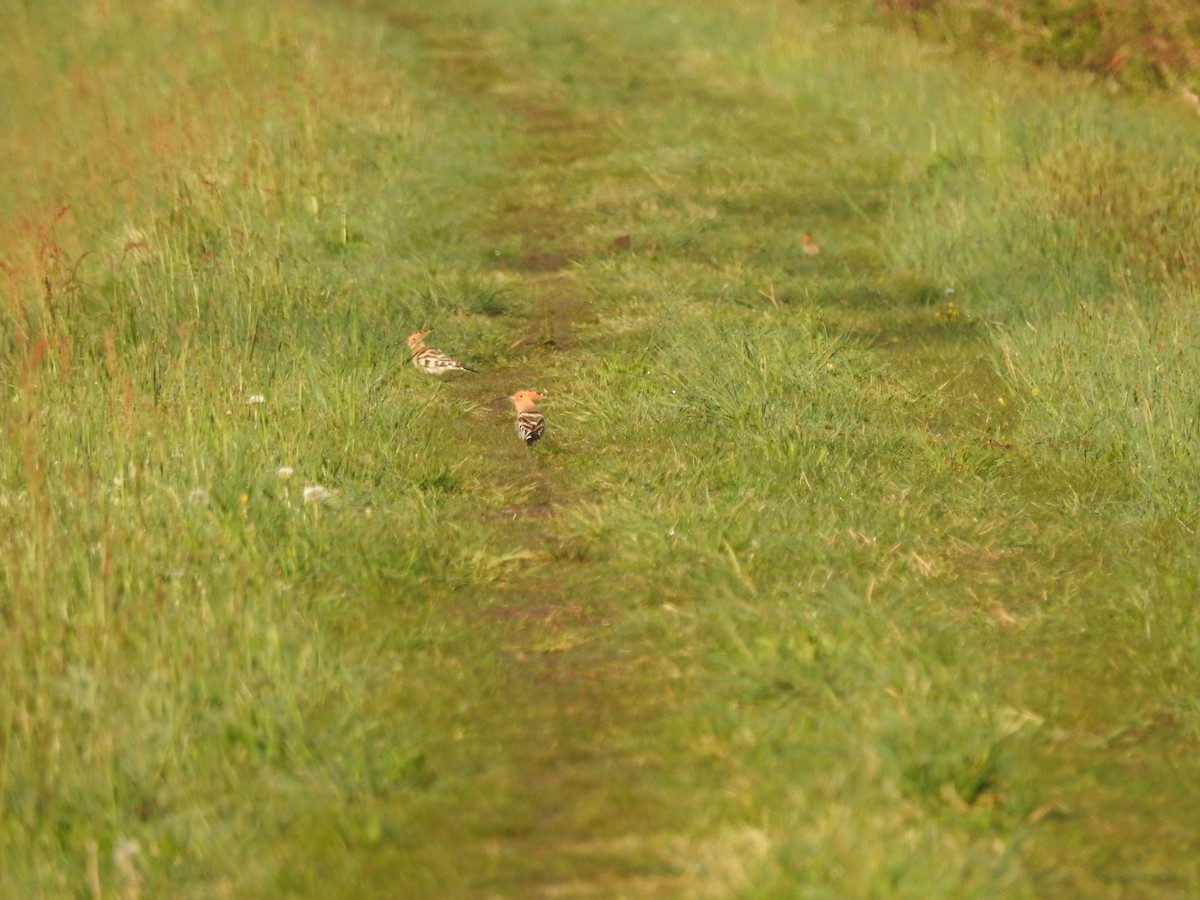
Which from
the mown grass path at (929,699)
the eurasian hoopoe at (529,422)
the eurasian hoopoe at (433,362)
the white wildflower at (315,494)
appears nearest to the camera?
the mown grass path at (929,699)

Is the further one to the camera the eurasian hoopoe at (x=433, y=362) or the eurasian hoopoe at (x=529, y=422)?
the eurasian hoopoe at (x=433, y=362)

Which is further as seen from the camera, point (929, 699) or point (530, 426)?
point (530, 426)

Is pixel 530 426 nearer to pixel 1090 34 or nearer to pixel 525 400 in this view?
pixel 525 400

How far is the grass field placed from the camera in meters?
3.60

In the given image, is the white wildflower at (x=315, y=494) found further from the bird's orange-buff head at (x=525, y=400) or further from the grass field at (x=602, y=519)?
the bird's orange-buff head at (x=525, y=400)

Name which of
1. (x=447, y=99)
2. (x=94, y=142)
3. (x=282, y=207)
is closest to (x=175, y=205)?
(x=282, y=207)

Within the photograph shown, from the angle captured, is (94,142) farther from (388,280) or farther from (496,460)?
(496,460)

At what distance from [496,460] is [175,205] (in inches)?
122

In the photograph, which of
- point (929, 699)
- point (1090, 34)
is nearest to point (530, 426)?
point (929, 699)

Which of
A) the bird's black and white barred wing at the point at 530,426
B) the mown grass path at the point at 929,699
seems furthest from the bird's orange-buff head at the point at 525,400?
the mown grass path at the point at 929,699

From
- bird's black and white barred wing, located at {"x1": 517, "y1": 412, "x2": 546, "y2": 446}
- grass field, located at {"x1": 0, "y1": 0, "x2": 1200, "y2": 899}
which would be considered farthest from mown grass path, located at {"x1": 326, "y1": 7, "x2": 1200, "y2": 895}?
bird's black and white barred wing, located at {"x1": 517, "y1": 412, "x2": 546, "y2": 446}

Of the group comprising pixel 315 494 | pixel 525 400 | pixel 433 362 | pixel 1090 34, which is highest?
pixel 1090 34

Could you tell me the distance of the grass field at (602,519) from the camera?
3596 mm

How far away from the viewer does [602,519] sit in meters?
5.23
